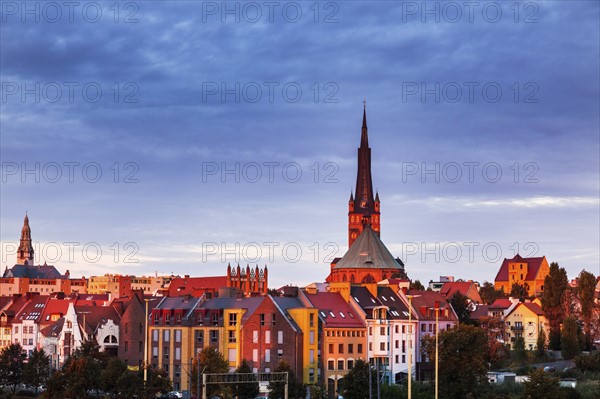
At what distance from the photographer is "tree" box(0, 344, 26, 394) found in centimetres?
12294

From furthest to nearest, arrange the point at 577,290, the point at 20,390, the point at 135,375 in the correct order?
the point at 577,290 < the point at 20,390 < the point at 135,375

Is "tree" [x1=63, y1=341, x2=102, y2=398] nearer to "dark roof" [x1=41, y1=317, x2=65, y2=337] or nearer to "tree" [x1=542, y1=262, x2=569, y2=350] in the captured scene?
"dark roof" [x1=41, y1=317, x2=65, y2=337]

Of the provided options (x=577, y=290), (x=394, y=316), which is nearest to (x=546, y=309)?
(x=577, y=290)

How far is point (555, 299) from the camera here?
15962 cm

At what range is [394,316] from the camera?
13062 cm

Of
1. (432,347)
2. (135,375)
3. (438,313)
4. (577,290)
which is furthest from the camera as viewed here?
(577,290)

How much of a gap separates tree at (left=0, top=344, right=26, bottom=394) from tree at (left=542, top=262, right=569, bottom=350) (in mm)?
77582

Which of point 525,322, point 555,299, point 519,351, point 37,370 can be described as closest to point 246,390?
point 37,370

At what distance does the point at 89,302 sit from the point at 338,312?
187 feet

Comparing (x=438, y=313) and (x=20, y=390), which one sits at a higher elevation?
(x=438, y=313)

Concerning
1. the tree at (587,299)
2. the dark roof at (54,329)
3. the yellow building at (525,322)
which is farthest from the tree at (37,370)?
the yellow building at (525,322)

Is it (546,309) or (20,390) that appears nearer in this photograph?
(20,390)

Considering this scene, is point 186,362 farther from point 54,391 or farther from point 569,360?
point 569,360

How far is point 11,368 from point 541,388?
6159 cm
